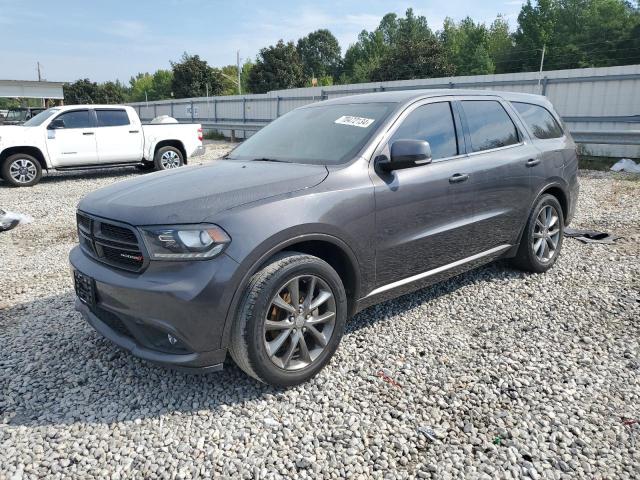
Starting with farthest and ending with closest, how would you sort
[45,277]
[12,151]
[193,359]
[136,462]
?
1. [12,151]
2. [45,277]
3. [193,359]
4. [136,462]

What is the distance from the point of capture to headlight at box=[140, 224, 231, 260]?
2.63m

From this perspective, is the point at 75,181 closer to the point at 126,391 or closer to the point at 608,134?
the point at 126,391

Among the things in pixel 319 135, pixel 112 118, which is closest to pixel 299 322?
pixel 319 135

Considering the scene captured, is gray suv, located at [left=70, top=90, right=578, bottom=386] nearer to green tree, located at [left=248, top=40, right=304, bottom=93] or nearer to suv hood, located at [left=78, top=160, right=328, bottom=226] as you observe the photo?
suv hood, located at [left=78, top=160, right=328, bottom=226]

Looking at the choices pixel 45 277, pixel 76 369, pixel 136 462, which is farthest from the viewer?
pixel 45 277

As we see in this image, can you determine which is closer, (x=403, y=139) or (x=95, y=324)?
(x=95, y=324)

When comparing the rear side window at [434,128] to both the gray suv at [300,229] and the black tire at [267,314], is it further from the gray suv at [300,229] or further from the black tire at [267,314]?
the black tire at [267,314]

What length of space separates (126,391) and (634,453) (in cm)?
278

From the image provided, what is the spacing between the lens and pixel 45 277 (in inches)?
202

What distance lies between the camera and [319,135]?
3779 mm

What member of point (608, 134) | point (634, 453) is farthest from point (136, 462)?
point (608, 134)

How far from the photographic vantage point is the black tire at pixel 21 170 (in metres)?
10.8

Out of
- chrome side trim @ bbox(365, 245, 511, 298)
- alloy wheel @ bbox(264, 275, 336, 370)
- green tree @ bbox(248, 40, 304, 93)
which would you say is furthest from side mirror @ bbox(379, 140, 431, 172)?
green tree @ bbox(248, 40, 304, 93)

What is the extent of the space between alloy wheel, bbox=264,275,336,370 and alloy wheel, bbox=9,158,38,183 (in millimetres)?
10279
